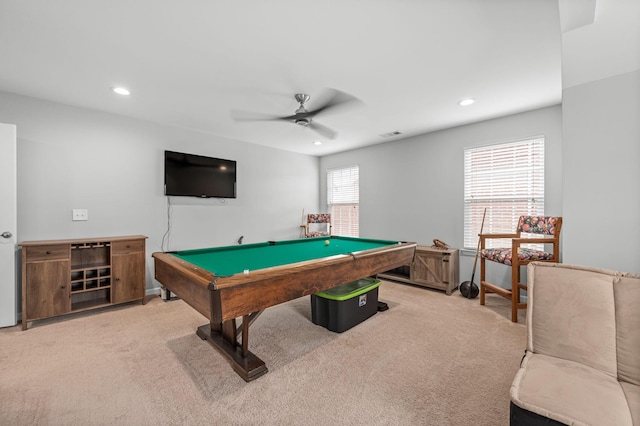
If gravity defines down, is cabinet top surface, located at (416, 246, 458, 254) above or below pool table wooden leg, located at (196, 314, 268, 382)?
above

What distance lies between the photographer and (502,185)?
373cm

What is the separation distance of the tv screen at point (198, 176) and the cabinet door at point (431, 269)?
3.21 m

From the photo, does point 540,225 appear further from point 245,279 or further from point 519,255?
point 245,279

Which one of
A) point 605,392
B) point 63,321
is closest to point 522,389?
point 605,392

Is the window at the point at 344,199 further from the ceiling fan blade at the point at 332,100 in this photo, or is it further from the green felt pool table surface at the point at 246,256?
the ceiling fan blade at the point at 332,100

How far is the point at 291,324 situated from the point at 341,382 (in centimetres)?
107

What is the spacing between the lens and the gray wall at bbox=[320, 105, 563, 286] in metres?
3.34

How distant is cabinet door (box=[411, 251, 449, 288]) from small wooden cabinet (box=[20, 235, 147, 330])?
12.4 feet

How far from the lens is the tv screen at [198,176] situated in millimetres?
3949

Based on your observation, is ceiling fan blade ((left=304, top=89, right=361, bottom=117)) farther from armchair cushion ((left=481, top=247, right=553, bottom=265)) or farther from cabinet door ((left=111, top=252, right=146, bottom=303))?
cabinet door ((left=111, top=252, right=146, bottom=303))

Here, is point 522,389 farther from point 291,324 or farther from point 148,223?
point 148,223

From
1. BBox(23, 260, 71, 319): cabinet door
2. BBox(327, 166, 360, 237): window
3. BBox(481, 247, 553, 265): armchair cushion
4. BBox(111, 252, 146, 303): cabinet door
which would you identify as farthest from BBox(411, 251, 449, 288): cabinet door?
BBox(23, 260, 71, 319): cabinet door

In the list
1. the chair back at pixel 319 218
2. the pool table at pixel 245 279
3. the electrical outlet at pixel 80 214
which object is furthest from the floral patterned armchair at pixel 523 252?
the electrical outlet at pixel 80 214

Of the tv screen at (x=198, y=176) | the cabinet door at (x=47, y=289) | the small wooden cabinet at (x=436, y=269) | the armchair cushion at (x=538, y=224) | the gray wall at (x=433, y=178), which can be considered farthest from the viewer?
the tv screen at (x=198, y=176)
